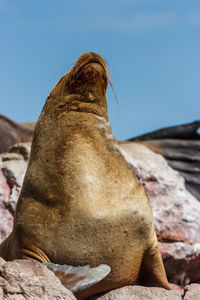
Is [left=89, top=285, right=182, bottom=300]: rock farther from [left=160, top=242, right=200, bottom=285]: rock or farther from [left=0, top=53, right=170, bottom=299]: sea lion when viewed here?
[left=160, top=242, right=200, bottom=285]: rock

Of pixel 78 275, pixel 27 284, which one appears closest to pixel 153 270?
pixel 78 275

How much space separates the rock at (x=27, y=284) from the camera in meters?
2.79

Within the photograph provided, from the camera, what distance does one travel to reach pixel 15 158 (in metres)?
7.07

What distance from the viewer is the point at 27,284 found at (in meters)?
2.84

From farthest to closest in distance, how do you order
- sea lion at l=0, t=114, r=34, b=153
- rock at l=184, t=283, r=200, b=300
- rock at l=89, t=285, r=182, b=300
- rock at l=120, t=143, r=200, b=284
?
sea lion at l=0, t=114, r=34, b=153, rock at l=120, t=143, r=200, b=284, rock at l=184, t=283, r=200, b=300, rock at l=89, t=285, r=182, b=300

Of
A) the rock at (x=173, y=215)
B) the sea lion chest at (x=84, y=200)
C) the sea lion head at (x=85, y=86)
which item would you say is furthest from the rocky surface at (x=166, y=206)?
the sea lion head at (x=85, y=86)

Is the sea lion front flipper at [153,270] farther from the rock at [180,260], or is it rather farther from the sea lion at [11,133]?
the sea lion at [11,133]

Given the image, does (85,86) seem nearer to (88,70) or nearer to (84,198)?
(88,70)

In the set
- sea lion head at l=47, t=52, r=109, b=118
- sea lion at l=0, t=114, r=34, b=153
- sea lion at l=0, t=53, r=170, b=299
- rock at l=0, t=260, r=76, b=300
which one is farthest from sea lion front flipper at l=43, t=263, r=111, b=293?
sea lion at l=0, t=114, r=34, b=153

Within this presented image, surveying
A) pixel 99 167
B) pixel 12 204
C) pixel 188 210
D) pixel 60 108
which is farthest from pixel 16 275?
pixel 188 210

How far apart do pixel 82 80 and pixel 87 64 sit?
13cm

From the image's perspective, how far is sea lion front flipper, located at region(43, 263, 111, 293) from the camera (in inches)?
134

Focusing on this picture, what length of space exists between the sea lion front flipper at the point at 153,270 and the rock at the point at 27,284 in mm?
1214

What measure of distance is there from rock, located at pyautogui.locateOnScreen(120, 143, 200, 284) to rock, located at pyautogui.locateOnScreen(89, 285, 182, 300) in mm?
2582
